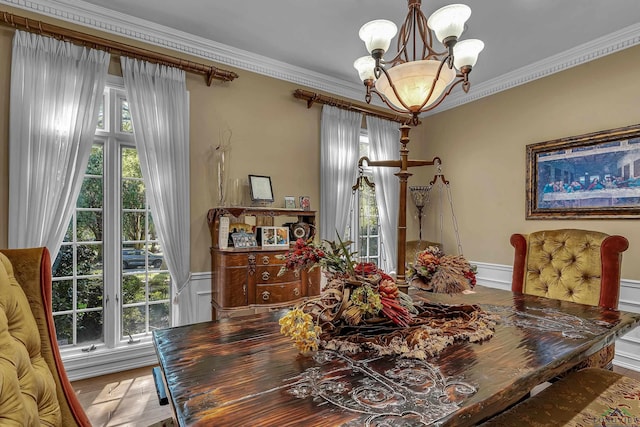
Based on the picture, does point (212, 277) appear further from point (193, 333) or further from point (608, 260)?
point (608, 260)

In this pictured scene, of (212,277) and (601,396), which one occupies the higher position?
(212,277)

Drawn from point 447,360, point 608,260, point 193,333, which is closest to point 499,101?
point 608,260

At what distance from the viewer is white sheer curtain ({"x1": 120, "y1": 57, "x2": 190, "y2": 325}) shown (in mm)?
2709

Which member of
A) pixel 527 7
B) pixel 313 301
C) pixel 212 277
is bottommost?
pixel 212 277

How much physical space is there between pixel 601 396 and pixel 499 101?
3.39 metres

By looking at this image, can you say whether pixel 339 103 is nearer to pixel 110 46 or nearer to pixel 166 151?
pixel 166 151

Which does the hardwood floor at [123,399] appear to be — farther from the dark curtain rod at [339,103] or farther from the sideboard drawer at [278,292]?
the dark curtain rod at [339,103]

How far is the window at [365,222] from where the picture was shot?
4113 mm

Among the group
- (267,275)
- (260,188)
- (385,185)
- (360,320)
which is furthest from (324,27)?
(360,320)

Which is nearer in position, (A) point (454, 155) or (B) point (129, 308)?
(B) point (129, 308)

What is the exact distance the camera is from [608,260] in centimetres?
199

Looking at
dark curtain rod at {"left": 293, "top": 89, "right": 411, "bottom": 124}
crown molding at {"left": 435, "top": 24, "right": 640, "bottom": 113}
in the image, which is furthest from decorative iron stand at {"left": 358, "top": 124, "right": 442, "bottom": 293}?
crown molding at {"left": 435, "top": 24, "right": 640, "bottom": 113}

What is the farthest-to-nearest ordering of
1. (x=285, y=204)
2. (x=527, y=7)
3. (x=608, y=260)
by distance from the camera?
(x=285, y=204) → (x=527, y=7) → (x=608, y=260)

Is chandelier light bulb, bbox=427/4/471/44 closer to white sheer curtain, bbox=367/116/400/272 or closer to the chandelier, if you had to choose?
the chandelier
